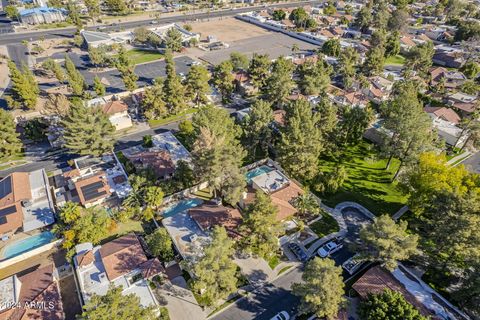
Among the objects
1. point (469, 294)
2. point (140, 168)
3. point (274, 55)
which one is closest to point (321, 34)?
point (274, 55)

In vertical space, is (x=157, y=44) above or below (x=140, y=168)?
above

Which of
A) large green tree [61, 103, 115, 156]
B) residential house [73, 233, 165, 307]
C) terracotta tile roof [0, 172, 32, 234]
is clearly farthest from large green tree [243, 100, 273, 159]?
terracotta tile roof [0, 172, 32, 234]

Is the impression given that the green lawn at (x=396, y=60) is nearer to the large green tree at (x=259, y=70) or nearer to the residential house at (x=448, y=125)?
the residential house at (x=448, y=125)

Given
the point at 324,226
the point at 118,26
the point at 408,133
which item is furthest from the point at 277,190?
the point at 118,26

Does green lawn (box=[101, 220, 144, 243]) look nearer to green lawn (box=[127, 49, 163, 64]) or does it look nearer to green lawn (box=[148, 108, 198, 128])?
green lawn (box=[148, 108, 198, 128])

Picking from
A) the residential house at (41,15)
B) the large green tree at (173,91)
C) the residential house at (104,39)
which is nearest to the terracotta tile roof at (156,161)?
the large green tree at (173,91)

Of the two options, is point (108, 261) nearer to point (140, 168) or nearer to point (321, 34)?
point (140, 168)

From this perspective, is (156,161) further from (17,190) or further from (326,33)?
(326,33)
